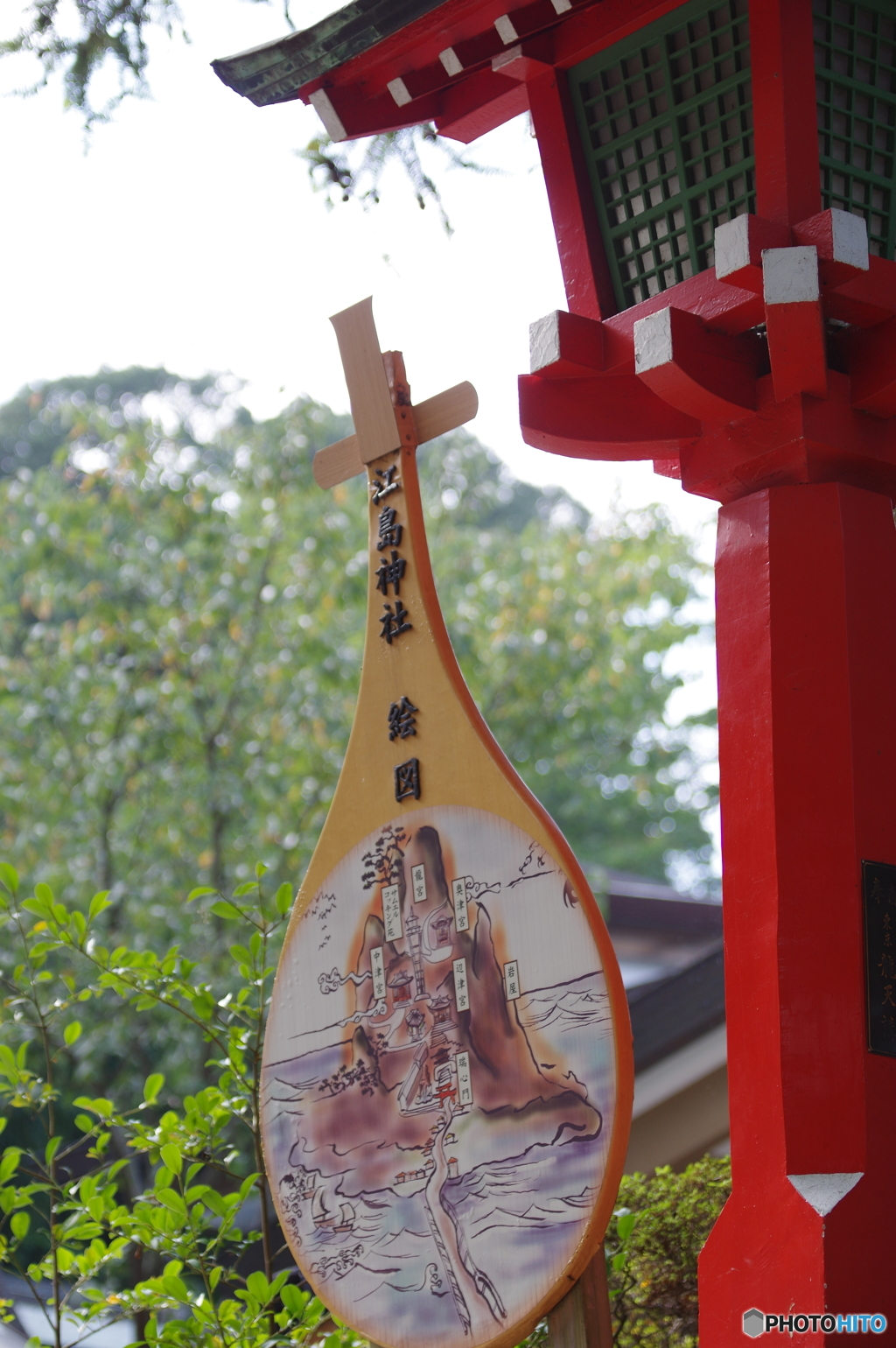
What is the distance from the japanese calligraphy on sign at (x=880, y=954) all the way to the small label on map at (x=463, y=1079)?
0.63 metres

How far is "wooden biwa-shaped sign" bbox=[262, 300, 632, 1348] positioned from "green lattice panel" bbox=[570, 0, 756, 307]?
46 cm

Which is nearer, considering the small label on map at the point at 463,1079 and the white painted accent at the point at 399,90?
the small label on map at the point at 463,1079

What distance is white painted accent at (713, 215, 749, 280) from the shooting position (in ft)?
6.40

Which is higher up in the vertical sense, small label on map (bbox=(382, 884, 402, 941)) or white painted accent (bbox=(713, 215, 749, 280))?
white painted accent (bbox=(713, 215, 749, 280))

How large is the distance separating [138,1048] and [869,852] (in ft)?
18.7

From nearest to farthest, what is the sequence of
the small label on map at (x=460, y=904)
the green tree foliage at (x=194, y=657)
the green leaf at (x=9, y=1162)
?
the small label on map at (x=460, y=904)
the green leaf at (x=9, y=1162)
the green tree foliage at (x=194, y=657)

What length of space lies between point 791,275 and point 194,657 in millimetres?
4957

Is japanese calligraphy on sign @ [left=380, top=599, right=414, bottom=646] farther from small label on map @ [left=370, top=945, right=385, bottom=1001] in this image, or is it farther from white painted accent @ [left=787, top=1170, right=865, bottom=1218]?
white painted accent @ [left=787, top=1170, right=865, bottom=1218]

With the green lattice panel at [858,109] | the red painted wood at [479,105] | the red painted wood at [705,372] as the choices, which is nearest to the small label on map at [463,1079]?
the red painted wood at [705,372]

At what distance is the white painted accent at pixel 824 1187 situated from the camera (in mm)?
1773

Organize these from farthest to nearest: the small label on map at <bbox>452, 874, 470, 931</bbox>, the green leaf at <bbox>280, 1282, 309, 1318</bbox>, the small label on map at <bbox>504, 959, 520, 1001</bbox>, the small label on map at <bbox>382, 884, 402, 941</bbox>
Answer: the green leaf at <bbox>280, 1282, 309, 1318</bbox> → the small label on map at <bbox>382, 884, 402, 941</bbox> → the small label on map at <bbox>452, 874, 470, 931</bbox> → the small label on map at <bbox>504, 959, 520, 1001</bbox>

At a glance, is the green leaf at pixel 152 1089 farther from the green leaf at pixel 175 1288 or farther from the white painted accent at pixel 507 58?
the white painted accent at pixel 507 58

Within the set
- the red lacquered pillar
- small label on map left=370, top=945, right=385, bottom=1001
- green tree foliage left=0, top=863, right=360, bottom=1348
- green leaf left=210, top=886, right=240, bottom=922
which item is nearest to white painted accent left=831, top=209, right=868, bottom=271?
the red lacquered pillar

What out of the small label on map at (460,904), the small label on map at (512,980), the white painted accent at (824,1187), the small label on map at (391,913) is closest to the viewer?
the white painted accent at (824,1187)
